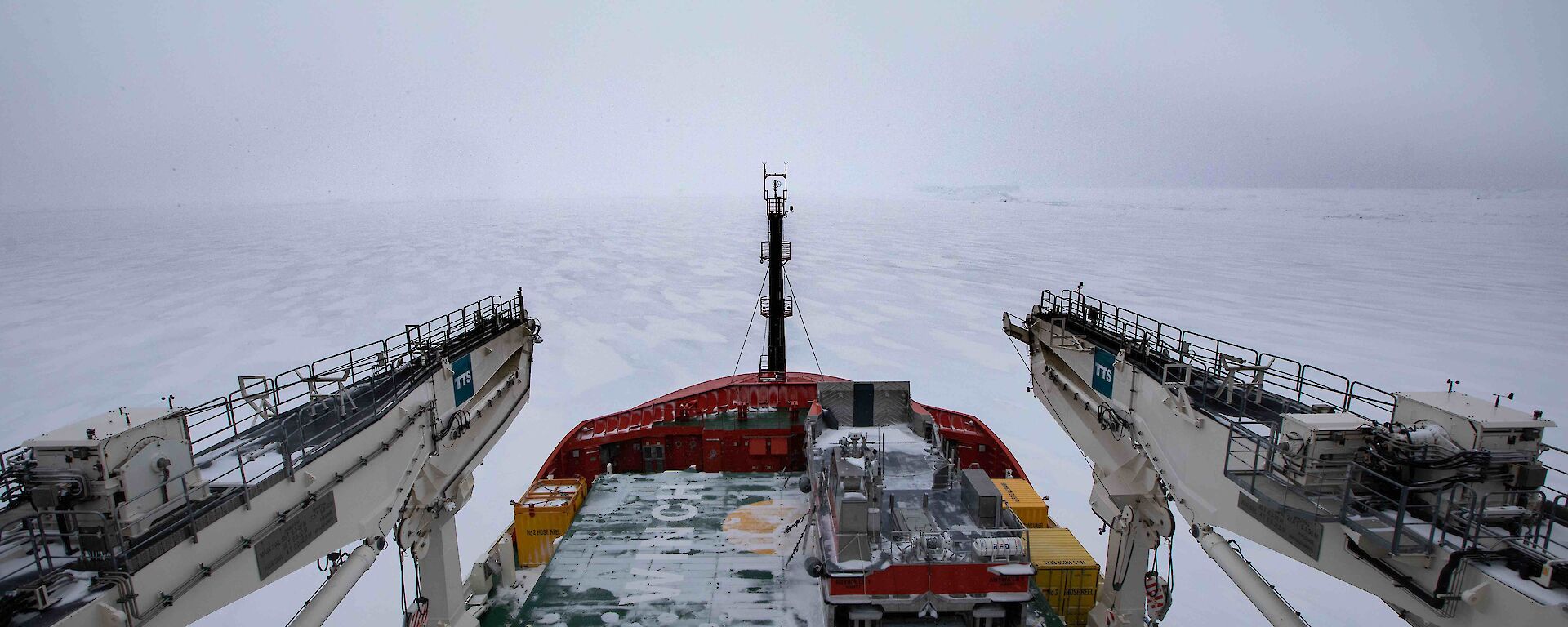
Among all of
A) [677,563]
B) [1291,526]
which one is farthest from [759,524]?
[1291,526]

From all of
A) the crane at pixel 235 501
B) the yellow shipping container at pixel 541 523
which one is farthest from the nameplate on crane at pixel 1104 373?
the crane at pixel 235 501

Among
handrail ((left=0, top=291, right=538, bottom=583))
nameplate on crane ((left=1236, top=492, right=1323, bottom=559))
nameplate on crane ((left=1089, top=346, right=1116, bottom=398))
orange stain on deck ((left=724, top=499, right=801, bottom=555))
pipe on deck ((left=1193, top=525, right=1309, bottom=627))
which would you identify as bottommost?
orange stain on deck ((left=724, top=499, right=801, bottom=555))

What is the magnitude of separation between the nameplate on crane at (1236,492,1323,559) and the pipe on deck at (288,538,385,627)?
9046 mm

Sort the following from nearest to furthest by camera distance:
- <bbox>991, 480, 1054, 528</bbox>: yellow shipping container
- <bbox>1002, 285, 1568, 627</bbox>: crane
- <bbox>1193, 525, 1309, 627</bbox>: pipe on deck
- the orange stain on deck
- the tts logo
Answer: <bbox>1002, 285, 1568, 627</bbox>: crane
<bbox>1193, 525, 1309, 627</bbox>: pipe on deck
the tts logo
the orange stain on deck
<bbox>991, 480, 1054, 528</bbox>: yellow shipping container

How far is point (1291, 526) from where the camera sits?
21.6 feet

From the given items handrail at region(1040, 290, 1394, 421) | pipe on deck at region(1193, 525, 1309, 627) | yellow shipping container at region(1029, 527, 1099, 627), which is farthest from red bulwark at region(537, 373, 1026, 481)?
pipe on deck at region(1193, 525, 1309, 627)

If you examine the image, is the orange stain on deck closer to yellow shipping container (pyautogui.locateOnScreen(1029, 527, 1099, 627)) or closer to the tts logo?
yellow shipping container (pyautogui.locateOnScreen(1029, 527, 1099, 627))

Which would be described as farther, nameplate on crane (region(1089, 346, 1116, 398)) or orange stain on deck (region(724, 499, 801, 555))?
orange stain on deck (region(724, 499, 801, 555))

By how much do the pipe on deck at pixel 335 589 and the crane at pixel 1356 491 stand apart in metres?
9.18

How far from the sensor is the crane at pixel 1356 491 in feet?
17.6

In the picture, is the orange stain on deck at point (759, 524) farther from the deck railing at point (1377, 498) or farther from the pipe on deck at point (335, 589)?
the deck railing at point (1377, 498)

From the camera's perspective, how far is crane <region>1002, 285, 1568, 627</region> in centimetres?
536

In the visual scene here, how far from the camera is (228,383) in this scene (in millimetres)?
24156

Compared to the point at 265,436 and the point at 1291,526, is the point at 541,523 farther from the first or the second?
the point at 1291,526
